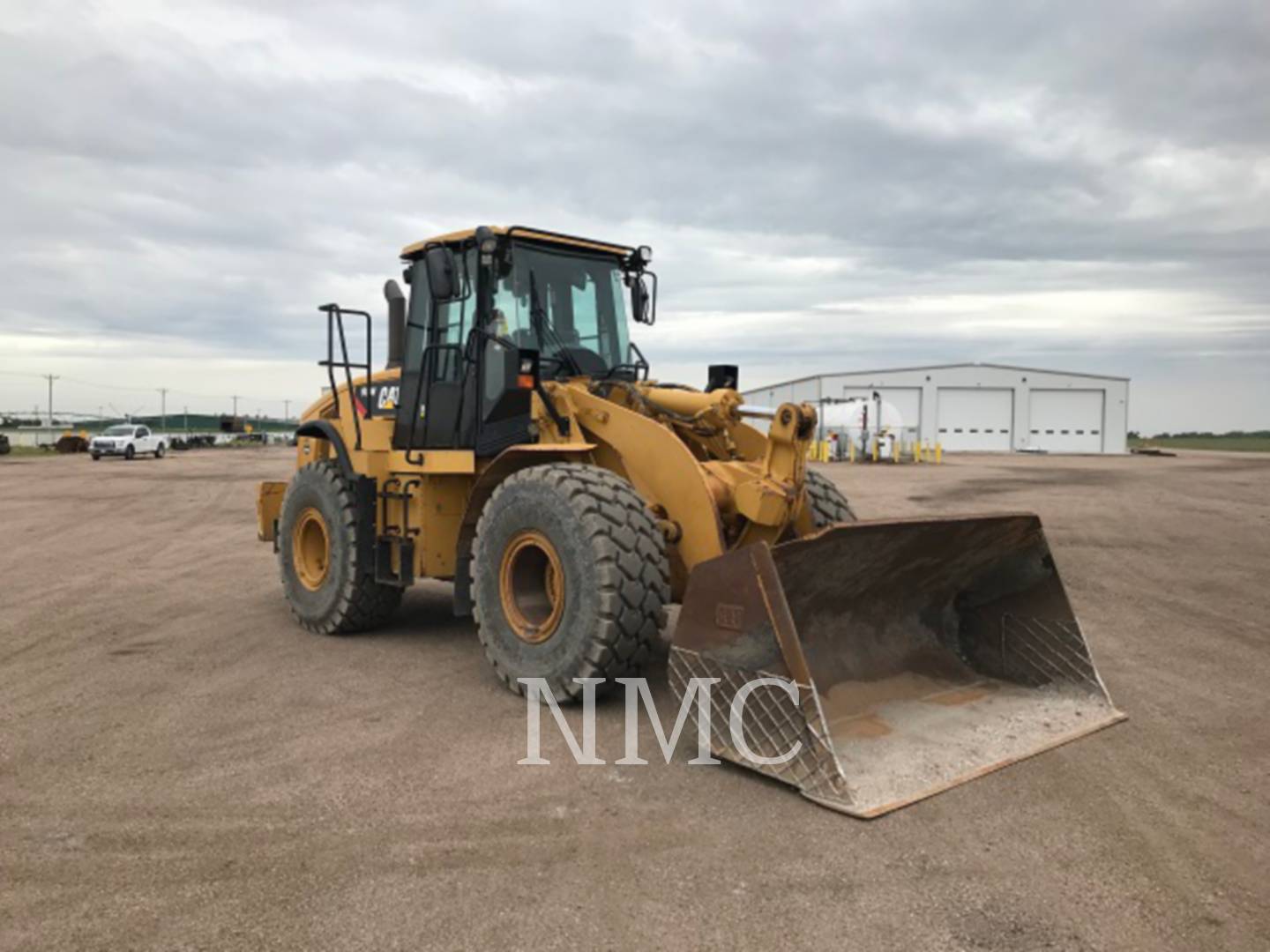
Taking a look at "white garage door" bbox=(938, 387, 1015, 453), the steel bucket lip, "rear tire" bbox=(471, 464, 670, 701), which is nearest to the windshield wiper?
"rear tire" bbox=(471, 464, 670, 701)

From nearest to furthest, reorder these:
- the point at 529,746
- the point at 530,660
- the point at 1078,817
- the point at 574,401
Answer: the point at 1078,817, the point at 529,746, the point at 530,660, the point at 574,401

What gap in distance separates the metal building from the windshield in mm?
44889

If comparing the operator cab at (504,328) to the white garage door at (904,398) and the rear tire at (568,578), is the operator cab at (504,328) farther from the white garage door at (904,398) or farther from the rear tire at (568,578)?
the white garage door at (904,398)

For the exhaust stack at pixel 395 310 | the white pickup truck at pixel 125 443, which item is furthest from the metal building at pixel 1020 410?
the exhaust stack at pixel 395 310

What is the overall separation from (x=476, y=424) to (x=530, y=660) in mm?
1936

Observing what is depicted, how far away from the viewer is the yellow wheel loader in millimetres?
4531

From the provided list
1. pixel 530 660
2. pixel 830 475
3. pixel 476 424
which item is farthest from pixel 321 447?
pixel 830 475

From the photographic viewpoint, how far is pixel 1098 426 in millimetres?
51438

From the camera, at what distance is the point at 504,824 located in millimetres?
3959

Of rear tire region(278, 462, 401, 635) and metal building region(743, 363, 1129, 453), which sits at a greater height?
metal building region(743, 363, 1129, 453)

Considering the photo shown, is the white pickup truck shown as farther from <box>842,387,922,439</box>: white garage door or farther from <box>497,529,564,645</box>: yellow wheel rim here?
<box>497,529,564,645</box>: yellow wheel rim

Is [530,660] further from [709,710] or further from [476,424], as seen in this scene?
[476,424]

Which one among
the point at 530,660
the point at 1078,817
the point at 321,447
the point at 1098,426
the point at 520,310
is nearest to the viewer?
the point at 1078,817

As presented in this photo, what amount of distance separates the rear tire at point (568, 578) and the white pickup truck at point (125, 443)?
1625 inches
